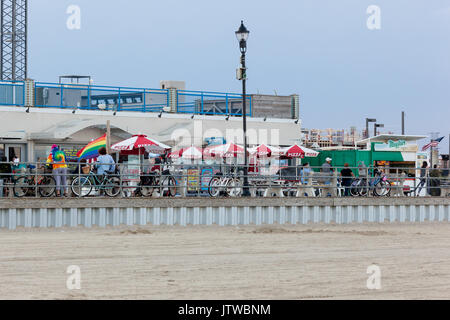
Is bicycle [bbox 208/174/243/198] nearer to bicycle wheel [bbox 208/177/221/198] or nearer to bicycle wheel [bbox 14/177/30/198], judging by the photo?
bicycle wheel [bbox 208/177/221/198]

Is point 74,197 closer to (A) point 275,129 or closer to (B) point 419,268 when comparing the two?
(B) point 419,268

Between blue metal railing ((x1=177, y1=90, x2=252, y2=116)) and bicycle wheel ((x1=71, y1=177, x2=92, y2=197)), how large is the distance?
16.5 meters

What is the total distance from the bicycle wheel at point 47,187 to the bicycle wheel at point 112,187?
146 centimetres

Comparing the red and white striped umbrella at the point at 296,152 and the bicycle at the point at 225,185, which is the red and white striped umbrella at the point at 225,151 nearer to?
the red and white striped umbrella at the point at 296,152

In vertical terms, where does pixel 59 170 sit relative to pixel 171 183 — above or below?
above

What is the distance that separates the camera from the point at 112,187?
20844 mm

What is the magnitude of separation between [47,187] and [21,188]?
32.1 inches

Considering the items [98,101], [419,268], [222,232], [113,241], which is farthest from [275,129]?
[419,268]

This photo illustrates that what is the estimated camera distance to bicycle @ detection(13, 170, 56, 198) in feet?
67.1

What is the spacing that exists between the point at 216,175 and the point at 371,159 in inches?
764

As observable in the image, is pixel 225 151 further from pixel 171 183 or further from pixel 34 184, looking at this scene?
pixel 34 184

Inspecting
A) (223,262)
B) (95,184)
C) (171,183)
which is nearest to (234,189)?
(171,183)
